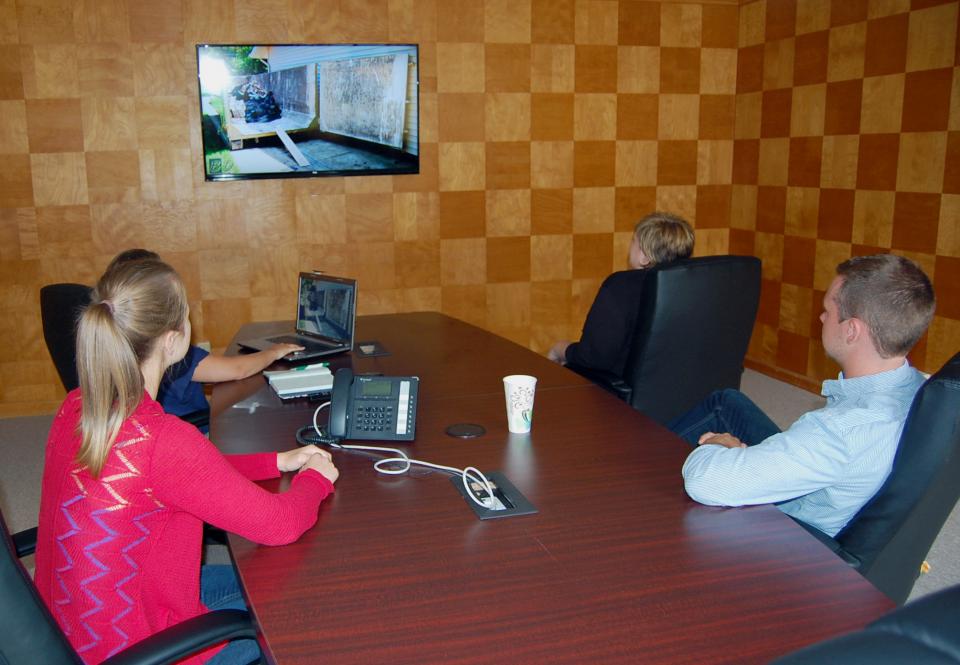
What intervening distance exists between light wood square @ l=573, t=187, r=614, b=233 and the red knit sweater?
454 centimetres

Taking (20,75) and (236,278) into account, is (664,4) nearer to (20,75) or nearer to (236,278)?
(236,278)

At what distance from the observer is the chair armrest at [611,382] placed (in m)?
3.27

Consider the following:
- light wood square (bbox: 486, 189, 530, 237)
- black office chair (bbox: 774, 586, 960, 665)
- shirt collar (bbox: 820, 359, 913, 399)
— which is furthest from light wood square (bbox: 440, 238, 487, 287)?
black office chair (bbox: 774, 586, 960, 665)

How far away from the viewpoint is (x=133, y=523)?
153cm

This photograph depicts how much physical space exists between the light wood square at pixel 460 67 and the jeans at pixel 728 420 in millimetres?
3420

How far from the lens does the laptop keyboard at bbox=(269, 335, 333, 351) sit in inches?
128

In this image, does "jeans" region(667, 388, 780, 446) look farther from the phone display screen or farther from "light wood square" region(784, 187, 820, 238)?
"light wood square" region(784, 187, 820, 238)

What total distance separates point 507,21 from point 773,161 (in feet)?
6.55

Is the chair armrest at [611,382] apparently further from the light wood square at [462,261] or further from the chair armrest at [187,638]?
the light wood square at [462,261]

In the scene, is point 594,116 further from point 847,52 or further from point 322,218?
point 322,218

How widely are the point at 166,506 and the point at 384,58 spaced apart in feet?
13.8

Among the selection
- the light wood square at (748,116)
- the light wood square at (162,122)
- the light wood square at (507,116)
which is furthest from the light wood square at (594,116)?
the light wood square at (162,122)

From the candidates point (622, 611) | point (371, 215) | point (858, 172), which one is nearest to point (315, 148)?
point (371, 215)

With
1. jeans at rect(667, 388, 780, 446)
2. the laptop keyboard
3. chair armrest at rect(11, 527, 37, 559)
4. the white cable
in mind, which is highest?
the laptop keyboard
